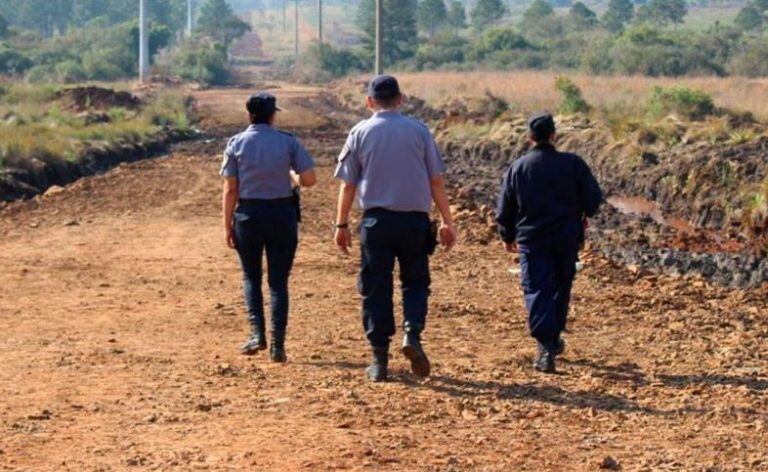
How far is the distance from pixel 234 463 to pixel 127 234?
11.4 m

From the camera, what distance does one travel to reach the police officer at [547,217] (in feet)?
30.2

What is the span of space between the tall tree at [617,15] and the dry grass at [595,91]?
8207 cm

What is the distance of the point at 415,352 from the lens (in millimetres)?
8891

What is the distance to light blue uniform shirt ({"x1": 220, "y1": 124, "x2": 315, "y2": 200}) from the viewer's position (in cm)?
966

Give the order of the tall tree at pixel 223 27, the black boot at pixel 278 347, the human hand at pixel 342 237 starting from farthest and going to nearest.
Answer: the tall tree at pixel 223 27 → the black boot at pixel 278 347 → the human hand at pixel 342 237

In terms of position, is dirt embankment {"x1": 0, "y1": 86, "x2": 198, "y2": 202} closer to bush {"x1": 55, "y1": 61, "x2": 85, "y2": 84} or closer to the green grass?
the green grass

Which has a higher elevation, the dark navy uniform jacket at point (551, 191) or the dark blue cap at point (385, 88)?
the dark blue cap at point (385, 88)

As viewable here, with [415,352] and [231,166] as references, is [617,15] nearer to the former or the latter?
[231,166]

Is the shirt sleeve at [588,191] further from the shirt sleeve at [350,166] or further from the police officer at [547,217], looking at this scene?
the shirt sleeve at [350,166]

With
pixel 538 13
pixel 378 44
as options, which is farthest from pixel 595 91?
pixel 538 13

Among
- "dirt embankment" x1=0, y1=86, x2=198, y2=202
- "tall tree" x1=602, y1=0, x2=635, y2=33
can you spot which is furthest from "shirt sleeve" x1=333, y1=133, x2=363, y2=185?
"tall tree" x1=602, y1=0, x2=635, y2=33

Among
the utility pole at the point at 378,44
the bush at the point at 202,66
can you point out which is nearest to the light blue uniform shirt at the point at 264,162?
the utility pole at the point at 378,44

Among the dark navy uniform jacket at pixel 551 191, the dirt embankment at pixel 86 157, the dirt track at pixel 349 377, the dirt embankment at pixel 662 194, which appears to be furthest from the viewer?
the dirt embankment at pixel 86 157

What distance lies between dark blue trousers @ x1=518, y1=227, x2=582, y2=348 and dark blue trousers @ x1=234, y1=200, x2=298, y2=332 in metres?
1.50
